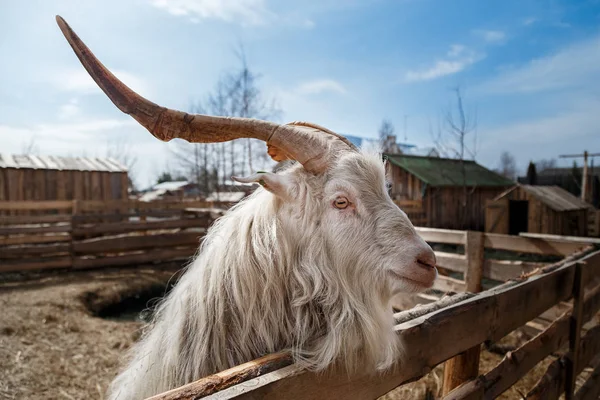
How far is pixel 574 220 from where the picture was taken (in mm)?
14789

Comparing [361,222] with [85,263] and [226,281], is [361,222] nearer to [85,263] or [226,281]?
[226,281]

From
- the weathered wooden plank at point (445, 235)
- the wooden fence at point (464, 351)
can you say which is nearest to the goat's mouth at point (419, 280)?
the wooden fence at point (464, 351)

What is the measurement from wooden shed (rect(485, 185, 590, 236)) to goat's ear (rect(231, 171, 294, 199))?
15346 millimetres

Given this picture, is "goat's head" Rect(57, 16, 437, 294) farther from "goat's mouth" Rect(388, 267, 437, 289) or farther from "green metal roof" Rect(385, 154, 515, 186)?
"green metal roof" Rect(385, 154, 515, 186)

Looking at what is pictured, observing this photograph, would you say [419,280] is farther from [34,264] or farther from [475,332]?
[34,264]

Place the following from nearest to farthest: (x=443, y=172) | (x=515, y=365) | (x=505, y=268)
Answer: (x=515, y=365), (x=505, y=268), (x=443, y=172)

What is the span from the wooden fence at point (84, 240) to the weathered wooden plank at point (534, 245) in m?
7.37

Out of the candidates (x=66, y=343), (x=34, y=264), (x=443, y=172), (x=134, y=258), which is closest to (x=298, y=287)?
(x=66, y=343)

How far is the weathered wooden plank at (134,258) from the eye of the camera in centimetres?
842

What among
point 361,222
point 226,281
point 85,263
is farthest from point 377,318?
point 85,263

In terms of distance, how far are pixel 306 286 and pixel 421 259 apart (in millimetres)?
548

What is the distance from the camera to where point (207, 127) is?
151 cm

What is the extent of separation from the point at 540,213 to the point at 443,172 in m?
6.57

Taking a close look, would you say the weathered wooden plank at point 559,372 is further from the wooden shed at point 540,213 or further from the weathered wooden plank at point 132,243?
the wooden shed at point 540,213
